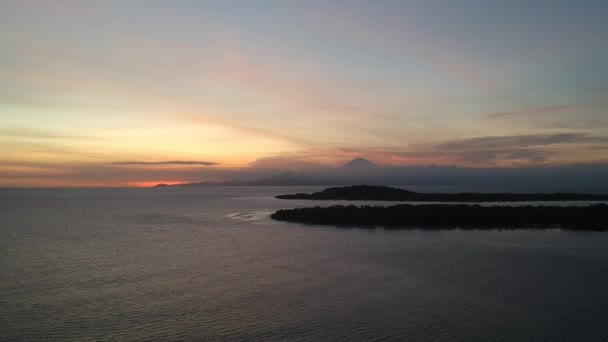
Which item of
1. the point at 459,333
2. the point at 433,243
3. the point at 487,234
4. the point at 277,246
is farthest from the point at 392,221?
the point at 459,333

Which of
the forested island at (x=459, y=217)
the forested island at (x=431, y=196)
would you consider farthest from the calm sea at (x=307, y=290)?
the forested island at (x=431, y=196)

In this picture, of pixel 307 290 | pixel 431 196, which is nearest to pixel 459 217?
pixel 307 290

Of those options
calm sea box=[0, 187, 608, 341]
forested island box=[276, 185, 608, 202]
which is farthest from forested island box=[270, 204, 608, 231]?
forested island box=[276, 185, 608, 202]

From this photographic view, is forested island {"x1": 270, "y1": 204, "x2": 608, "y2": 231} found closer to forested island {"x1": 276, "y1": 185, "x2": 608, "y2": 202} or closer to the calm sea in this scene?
→ the calm sea

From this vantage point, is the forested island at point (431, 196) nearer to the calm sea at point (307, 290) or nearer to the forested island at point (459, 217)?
the forested island at point (459, 217)

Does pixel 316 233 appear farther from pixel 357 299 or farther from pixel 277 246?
pixel 357 299

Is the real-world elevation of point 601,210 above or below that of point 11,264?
above
